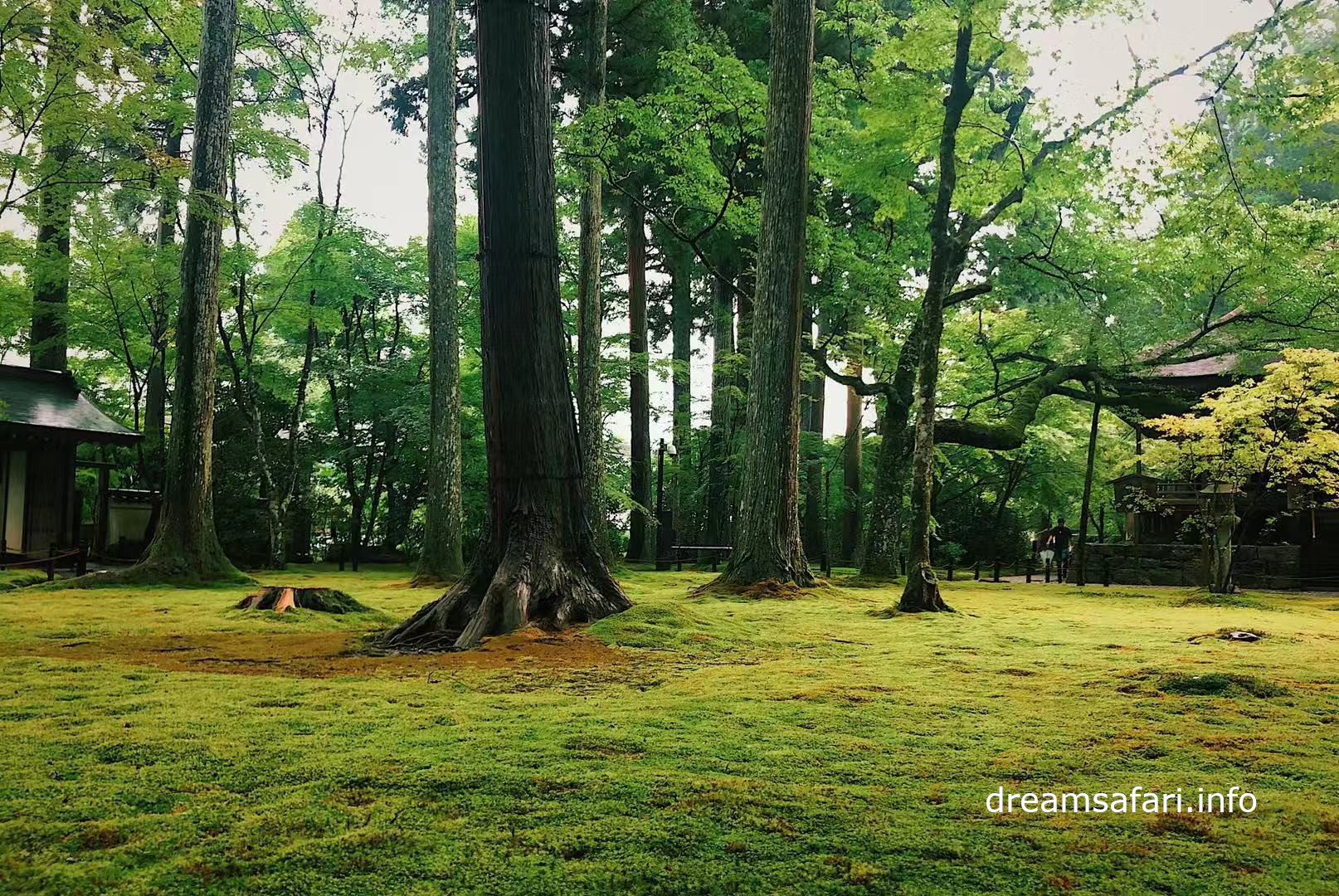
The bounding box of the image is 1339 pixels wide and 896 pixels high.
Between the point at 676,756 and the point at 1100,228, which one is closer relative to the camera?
the point at 676,756

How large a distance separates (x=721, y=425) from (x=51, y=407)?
14.0 metres

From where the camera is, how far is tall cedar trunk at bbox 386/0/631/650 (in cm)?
632

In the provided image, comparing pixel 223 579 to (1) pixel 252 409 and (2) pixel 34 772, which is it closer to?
(1) pixel 252 409

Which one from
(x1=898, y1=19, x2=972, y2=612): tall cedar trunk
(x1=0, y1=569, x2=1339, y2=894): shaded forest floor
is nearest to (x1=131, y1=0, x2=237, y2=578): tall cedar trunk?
(x1=0, y1=569, x2=1339, y2=894): shaded forest floor

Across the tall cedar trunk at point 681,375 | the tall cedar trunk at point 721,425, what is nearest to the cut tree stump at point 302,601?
the tall cedar trunk at point 681,375

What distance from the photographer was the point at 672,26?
16734 millimetres

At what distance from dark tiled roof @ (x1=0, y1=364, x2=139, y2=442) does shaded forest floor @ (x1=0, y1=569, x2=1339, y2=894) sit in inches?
404

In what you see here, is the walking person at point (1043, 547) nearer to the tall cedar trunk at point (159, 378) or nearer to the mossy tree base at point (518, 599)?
the mossy tree base at point (518, 599)

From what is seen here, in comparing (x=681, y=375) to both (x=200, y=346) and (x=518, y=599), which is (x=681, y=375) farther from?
(x=518, y=599)

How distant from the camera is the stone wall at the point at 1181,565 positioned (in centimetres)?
1544

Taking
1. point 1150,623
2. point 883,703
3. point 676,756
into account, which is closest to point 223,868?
point 676,756

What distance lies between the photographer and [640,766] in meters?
2.86

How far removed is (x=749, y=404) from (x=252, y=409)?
1149 centimetres

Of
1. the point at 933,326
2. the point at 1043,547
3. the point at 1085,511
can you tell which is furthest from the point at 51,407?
the point at 1043,547
